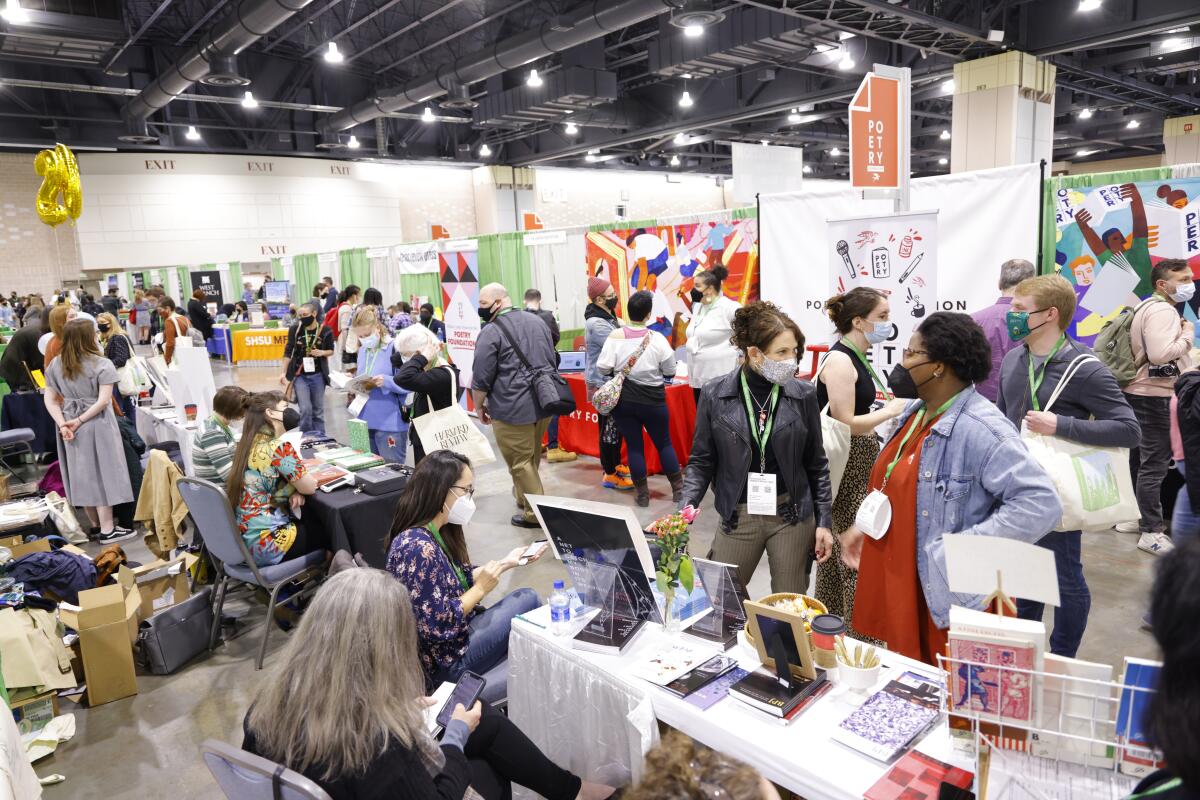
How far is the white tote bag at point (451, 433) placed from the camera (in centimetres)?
409

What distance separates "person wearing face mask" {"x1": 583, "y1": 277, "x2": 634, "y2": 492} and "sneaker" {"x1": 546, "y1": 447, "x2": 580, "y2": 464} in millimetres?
948

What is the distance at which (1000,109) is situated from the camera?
8438mm

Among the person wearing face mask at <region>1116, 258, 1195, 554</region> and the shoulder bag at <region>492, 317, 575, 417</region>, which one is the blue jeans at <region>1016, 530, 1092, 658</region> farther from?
the shoulder bag at <region>492, 317, 575, 417</region>

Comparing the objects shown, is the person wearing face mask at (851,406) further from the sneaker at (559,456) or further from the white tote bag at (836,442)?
the sneaker at (559,456)

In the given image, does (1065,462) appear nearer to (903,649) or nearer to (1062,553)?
(1062,553)

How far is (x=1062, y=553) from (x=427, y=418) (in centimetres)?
296

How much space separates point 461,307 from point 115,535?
12.0 ft

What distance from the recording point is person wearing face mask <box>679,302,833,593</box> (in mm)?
2340

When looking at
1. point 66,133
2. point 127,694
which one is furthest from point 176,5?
point 127,694

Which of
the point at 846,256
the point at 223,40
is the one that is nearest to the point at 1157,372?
the point at 846,256

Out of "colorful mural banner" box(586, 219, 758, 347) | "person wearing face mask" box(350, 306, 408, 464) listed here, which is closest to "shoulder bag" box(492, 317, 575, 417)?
"person wearing face mask" box(350, 306, 408, 464)

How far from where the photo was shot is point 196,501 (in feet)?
10.6

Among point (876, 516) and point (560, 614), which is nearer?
point (876, 516)

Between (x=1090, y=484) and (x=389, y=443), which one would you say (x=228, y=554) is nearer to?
(x=389, y=443)
